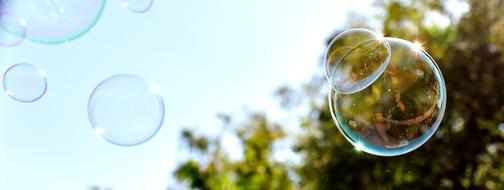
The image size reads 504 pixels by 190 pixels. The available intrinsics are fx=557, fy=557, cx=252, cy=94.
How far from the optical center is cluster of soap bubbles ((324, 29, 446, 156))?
14.1 ft

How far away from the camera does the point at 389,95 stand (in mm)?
4324

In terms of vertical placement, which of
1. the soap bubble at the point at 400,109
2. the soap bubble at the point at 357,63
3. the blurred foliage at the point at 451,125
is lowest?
the blurred foliage at the point at 451,125

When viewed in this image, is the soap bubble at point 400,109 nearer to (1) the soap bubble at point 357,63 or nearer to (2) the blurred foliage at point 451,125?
(1) the soap bubble at point 357,63

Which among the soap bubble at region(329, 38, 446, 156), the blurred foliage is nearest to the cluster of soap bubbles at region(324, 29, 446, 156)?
the soap bubble at region(329, 38, 446, 156)

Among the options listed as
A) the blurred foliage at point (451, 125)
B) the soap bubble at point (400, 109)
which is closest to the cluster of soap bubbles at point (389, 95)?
the soap bubble at point (400, 109)

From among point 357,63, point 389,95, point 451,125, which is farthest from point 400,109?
point 451,125

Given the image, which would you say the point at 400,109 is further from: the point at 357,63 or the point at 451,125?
the point at 451,125

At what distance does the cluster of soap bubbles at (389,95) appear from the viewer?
14.1 ft

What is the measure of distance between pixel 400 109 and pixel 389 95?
14cm

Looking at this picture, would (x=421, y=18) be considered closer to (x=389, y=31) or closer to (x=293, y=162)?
(x=389, y=31)

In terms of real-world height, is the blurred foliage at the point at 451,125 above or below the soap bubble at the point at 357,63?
below

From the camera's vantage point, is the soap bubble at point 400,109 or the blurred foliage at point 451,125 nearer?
the soap bubble at point 400,109

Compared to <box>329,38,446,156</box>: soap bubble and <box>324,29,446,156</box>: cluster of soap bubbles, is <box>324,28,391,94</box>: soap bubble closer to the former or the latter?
<box>324,29,446,156</box>: cluster of soap bubbles

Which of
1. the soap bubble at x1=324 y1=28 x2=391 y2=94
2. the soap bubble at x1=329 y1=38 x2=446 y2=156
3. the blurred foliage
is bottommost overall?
the blurred foliage
